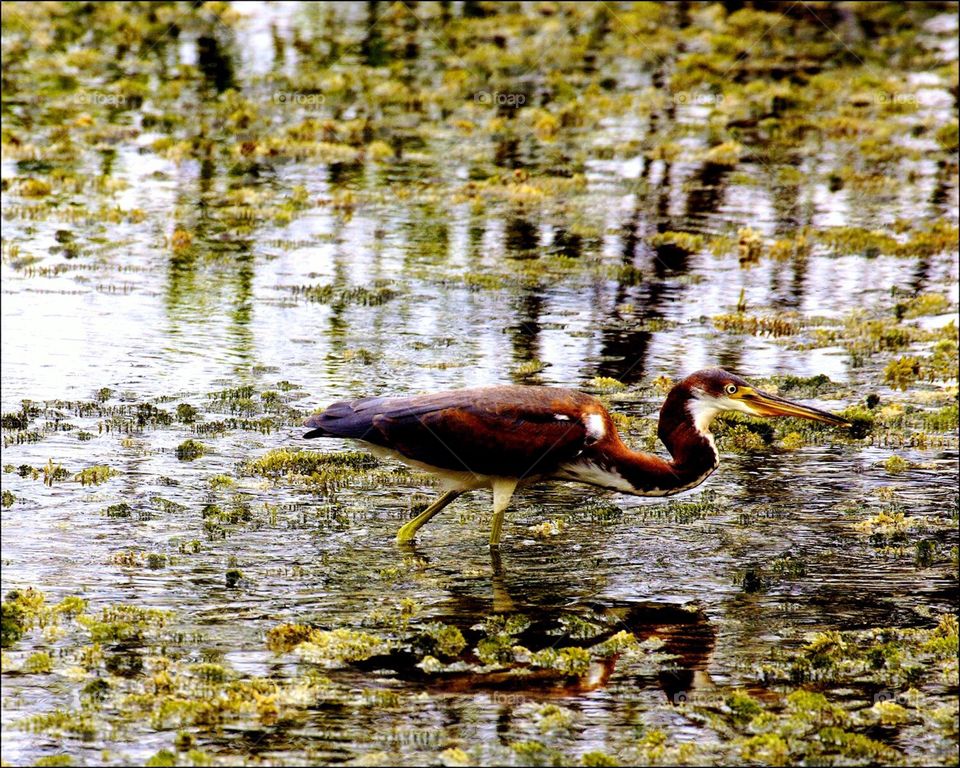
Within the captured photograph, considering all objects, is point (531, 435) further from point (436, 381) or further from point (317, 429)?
point (436, 381)

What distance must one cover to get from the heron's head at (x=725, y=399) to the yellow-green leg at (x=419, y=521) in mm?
1518

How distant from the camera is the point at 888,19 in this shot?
3409 cm

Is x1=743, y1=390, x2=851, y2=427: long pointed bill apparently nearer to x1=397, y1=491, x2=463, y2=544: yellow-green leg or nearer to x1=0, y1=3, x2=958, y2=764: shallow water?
x1=0, y1=3, x2=958, y2=764: shallow water

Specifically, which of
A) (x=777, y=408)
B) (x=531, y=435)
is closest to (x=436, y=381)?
(x=531, y=435)

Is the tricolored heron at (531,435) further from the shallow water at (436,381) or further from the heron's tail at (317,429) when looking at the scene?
the shallow water at (436,381)

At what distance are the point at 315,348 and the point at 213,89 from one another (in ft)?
40.9

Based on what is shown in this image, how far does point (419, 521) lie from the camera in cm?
975

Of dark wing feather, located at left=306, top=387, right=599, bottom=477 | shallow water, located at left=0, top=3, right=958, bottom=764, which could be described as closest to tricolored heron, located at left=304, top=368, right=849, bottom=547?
dark wing feather, located at left=306, top=387, right=599, bottom=477

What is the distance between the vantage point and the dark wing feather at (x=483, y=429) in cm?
949

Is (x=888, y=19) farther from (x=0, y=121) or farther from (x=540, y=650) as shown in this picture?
(x=540, y=650)

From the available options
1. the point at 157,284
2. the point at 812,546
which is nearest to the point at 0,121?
the point at 157,284

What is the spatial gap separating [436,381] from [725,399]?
11.9ft

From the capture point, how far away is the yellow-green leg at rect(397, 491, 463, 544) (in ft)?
32.0

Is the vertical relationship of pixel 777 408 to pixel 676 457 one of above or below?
above
